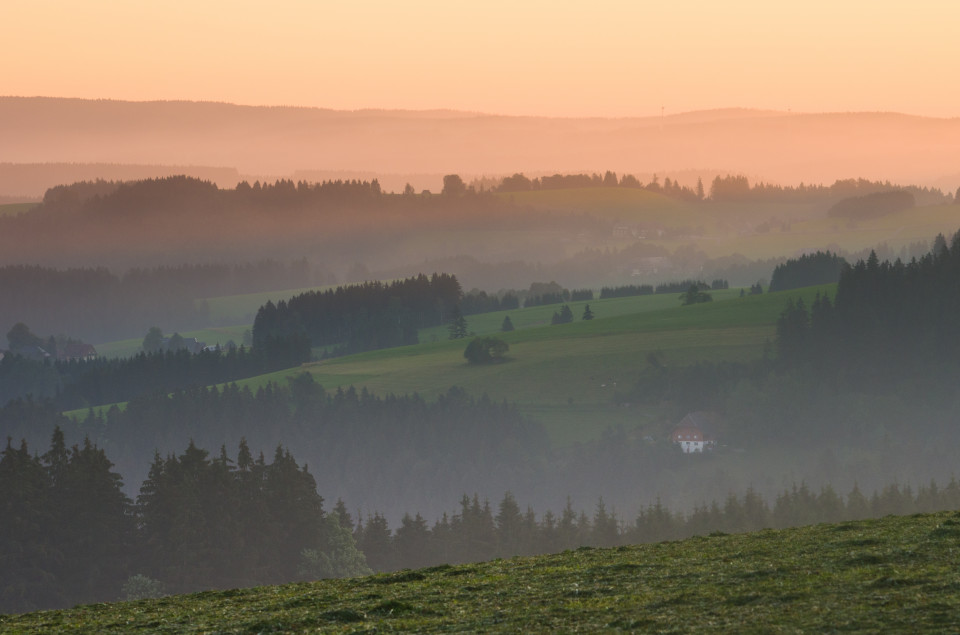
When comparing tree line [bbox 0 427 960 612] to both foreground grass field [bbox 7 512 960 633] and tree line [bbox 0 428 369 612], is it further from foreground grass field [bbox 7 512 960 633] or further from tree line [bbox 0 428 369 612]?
foreground grass field [bbox 7 512 960 633]

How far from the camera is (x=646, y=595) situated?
40781 millimetres

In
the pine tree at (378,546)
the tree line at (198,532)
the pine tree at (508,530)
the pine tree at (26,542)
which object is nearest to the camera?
the pine tree at (26,542)

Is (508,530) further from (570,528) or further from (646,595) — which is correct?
(646,595)

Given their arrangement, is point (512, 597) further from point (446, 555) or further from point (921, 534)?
point (446, 555)

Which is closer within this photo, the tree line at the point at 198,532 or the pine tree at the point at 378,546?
the tree line at the point at 198,532

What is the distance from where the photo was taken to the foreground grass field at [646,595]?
117 feet

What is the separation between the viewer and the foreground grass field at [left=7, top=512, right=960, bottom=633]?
35.6 metres

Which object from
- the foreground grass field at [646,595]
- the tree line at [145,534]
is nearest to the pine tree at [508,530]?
the tree line at [145,534]

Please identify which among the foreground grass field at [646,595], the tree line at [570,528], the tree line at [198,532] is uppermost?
the foreground grass field at [646,595]

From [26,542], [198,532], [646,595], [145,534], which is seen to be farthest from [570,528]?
[646,595]

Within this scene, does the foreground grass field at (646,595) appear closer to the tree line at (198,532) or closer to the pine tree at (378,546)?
the tree line at (198,532)

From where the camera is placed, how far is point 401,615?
4112 cm

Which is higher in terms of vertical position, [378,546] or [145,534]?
[145,534]

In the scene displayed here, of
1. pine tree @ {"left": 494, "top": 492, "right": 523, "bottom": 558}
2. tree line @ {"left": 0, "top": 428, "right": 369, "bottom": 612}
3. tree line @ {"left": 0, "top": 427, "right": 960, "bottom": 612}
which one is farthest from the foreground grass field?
pine tree @ {"left": 494, "top": 492, "right": 523, "bottom": 558}
